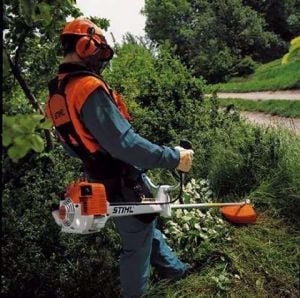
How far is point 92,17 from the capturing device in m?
6.43

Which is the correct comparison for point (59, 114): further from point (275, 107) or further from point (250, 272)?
point (275, 107)

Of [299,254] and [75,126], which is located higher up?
[75,126]

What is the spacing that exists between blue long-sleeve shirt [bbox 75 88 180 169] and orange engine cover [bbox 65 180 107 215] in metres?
0.22

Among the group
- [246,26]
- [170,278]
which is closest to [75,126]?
[170,278]

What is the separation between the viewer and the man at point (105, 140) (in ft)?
11.6

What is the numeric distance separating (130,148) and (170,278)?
49.5 inches

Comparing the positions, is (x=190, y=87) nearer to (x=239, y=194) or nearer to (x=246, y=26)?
(x=239, y=194)

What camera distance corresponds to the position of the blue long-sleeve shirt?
3.52 meters

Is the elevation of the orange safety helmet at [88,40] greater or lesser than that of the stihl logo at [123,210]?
greater

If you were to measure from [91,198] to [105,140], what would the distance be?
345 mm

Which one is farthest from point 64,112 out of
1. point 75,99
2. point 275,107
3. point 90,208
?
point 275,107

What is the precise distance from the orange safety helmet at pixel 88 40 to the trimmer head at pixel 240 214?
161 centimetres

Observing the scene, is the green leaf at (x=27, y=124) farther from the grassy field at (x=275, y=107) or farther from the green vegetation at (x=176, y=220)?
the grassy field at (x=275, y=107)

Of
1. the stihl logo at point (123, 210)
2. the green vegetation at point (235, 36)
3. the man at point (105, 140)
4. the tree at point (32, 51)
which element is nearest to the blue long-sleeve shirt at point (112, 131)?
the man at point (105, 140)
